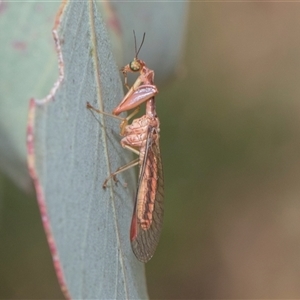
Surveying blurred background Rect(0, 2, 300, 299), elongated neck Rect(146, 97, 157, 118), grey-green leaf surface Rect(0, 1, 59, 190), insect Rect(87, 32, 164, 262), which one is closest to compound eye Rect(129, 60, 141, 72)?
insect Rect(87, 32, 164, 262)

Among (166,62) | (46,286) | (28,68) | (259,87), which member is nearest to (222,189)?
(259,87)

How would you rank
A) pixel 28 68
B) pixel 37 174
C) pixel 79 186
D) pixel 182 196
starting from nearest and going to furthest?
pixel 37 174 → pixel 79 186 → pixel 28 68 → pixel 182 196

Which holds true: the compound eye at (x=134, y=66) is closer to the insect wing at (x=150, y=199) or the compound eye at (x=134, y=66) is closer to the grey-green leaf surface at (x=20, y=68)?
the insect wing at (x=150, y=199)

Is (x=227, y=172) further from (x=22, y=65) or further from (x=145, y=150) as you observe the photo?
(x=22, y=65)

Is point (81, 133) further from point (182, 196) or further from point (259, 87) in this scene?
point (259, 87)

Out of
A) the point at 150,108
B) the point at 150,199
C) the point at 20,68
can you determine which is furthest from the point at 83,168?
the point at 150,108

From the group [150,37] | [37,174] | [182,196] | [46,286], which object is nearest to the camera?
[37,174]

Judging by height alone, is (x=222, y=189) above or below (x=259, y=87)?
below
